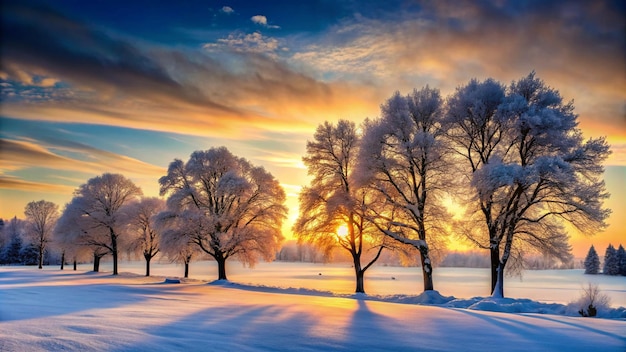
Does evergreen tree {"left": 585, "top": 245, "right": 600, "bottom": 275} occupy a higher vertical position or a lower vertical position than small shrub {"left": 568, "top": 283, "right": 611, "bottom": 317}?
→ lower

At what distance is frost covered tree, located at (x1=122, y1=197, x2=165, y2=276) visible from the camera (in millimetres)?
45906

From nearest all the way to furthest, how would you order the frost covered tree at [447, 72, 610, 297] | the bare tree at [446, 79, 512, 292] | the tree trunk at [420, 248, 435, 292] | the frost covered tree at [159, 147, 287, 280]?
the frost covered tree at [447, 72, 610, 297] → the bare tree at [446, 79, 512, 292] → the tree trunk at [420, 248, 435, 292] → the frost covered tree at [159, 147, 287, 280]

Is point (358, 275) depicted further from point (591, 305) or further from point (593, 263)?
point (593, 263)

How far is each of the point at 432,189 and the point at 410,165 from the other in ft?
7.18

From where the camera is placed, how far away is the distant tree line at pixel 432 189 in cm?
2141

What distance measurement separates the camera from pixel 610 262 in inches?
3278

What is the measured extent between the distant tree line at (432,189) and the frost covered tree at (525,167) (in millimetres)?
62

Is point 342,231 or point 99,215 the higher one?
point 99,215

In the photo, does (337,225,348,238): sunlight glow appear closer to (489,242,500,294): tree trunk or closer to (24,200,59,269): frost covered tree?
(489,242,500,294): tree trunk

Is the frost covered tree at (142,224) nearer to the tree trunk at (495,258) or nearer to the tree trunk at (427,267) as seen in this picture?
the tree trunk at (427,267)

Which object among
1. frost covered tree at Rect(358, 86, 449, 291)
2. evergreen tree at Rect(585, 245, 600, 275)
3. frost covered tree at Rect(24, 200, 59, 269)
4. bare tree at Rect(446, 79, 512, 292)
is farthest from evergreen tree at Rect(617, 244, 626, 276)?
frost covered tree at Rect(24, 200, 59, 269)

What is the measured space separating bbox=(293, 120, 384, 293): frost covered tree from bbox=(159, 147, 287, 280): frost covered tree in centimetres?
701

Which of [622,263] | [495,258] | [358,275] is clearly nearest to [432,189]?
[495,258]

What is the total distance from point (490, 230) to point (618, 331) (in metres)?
13.6
